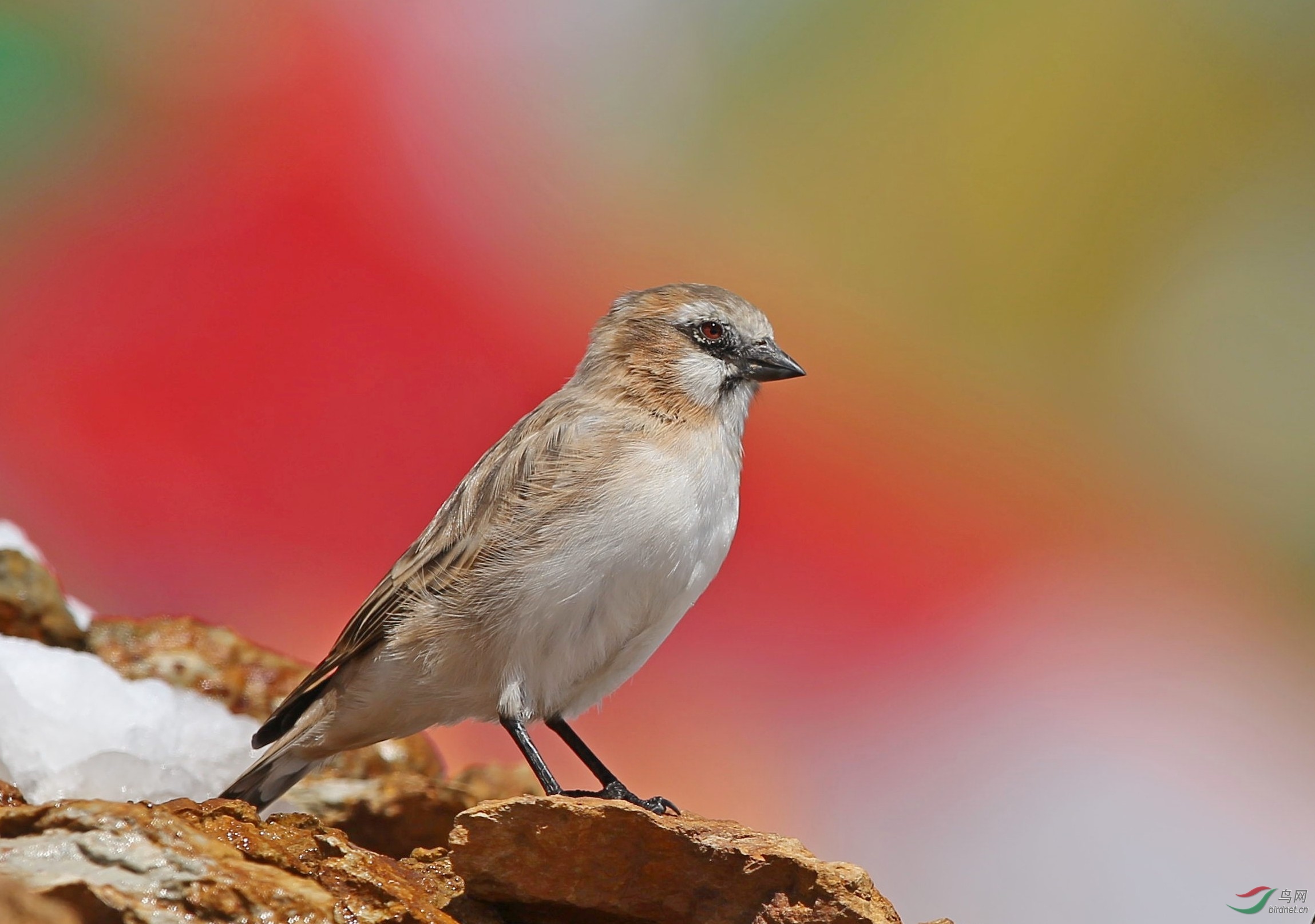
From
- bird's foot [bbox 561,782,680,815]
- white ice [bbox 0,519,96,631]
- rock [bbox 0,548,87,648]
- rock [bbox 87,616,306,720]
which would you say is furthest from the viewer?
rock [bbox 87,616,306,720]

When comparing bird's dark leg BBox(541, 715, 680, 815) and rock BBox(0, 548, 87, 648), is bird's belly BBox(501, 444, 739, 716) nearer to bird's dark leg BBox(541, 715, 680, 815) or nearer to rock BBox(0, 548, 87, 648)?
bird's dark leg BBox(541, 715, 680, 815)

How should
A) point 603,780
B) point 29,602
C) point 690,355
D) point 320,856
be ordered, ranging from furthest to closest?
point 29,602
point 690,355
point 603,780
point 320,856

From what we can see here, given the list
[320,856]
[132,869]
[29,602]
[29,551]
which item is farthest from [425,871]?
[29,551]

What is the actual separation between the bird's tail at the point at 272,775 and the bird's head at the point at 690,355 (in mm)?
1677

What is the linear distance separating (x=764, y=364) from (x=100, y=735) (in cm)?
276

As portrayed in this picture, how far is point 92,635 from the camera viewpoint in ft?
16.9

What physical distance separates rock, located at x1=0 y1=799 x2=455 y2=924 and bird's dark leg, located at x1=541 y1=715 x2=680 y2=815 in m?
0.83

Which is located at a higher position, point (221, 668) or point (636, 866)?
point (221, 668)

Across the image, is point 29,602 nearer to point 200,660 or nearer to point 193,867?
point 200,660

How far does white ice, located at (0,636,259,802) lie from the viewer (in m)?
4.11

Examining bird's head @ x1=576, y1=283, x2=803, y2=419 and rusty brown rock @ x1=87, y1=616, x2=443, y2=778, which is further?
rusty brown rock @ x1=87, y1=616, x2=443, y2=778

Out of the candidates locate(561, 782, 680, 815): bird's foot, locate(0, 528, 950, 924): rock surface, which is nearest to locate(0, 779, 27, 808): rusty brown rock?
locate(0, 528, 950, 924): rock surface

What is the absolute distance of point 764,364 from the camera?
4.34m

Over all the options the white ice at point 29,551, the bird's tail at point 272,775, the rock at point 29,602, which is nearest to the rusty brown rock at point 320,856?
the bird's tail at point 272,775
